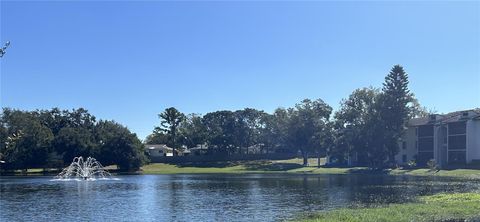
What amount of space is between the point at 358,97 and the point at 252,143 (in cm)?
5947

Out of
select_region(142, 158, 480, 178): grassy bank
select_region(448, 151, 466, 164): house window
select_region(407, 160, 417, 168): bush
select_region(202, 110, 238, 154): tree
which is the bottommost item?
select_region(142, 158, 480, 178): grassy bank

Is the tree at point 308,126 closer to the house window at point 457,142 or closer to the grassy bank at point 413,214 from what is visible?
the house window at point 457,142

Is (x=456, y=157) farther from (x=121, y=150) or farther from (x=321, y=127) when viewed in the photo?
(x=121, y=150)

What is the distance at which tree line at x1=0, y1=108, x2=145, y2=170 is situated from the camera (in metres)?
137

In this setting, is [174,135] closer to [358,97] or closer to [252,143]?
[252,143]

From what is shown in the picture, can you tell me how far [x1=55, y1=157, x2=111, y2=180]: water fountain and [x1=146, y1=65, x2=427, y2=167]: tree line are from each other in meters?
51.6

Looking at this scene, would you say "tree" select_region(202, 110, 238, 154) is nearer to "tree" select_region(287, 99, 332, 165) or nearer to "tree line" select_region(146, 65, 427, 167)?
"tree line" select_region(146, 65, 427, 167)

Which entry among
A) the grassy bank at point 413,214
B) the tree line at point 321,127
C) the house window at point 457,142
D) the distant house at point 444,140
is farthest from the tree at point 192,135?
the grassy bank at point 413,214

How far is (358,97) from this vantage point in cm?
14038

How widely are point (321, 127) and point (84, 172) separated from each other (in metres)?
70.6

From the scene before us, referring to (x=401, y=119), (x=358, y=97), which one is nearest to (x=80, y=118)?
(x=358, y=97)

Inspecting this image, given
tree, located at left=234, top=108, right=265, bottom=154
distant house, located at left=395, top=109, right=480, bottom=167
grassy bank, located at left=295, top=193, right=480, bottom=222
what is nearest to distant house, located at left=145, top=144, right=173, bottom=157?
tree, located at left=234, top=108, right=265, bottom=154

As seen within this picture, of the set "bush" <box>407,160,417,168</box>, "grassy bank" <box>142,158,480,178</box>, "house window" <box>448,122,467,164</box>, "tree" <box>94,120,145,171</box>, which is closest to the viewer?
"house window" <box>448,122,467,164</box>

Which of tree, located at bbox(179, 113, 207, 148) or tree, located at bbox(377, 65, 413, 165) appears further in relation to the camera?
tree, located at bbox(179, 113, 207, 148)
